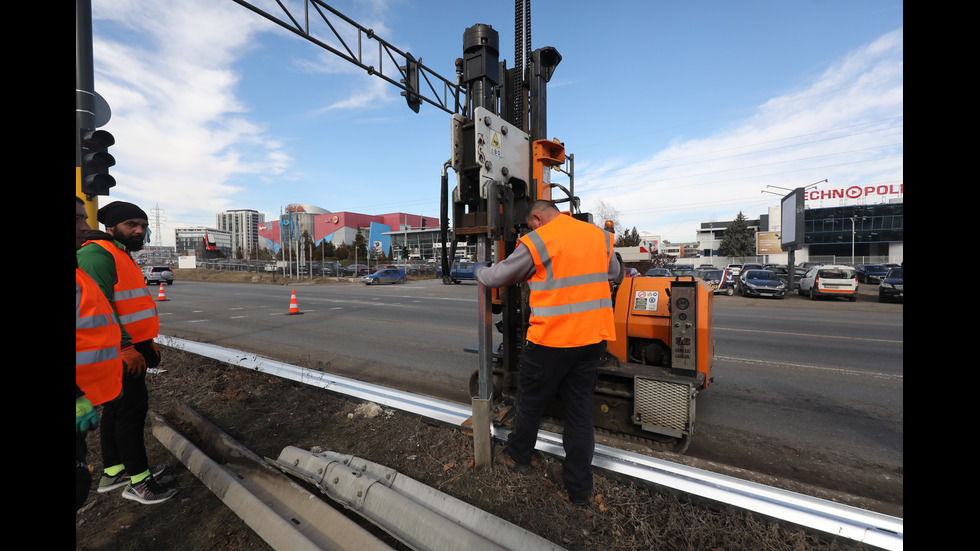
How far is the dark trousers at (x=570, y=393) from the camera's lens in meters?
2.44

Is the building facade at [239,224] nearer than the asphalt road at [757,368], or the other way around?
the asphalt road at [757,368]

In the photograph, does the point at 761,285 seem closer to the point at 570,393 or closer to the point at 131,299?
the point at 570,393

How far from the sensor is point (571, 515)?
2340mm

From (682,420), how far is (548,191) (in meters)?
2.21

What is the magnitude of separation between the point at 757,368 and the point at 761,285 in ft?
46.9

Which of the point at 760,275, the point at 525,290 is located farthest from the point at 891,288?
the point at 525,290

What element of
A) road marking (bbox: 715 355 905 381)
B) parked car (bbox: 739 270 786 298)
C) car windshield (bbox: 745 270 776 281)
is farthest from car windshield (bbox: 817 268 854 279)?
road marking (bbox: 715 355 905 381)

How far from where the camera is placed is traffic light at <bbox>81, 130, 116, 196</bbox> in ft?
14.6

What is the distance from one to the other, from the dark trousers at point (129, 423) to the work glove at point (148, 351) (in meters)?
0.19

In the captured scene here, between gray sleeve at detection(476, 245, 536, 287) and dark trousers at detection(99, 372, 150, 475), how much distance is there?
2362mm

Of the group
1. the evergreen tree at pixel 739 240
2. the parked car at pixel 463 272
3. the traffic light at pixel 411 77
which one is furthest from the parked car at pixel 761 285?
the evergreen tree at pixel 739 240

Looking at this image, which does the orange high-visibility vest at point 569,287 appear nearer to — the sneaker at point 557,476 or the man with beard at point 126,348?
the sneaker at point 557,476

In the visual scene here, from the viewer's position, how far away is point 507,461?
279cm
